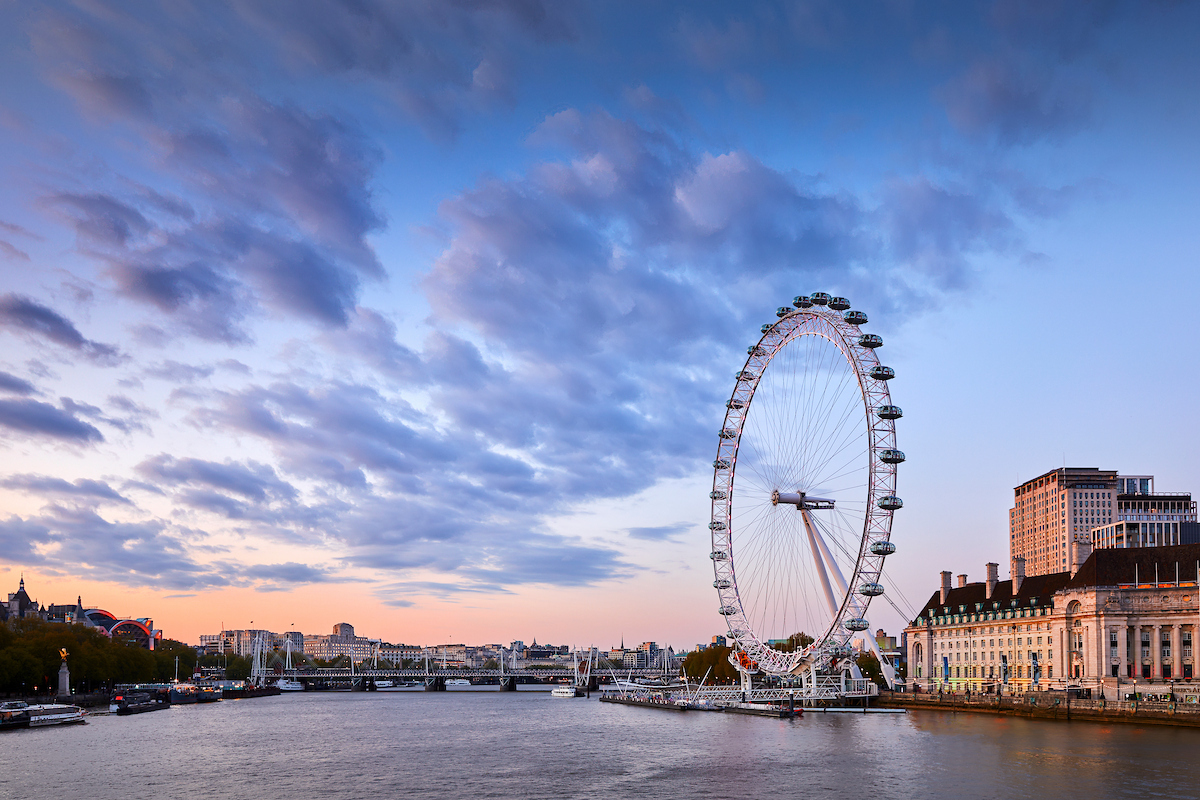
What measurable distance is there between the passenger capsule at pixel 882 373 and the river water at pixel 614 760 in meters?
30.9

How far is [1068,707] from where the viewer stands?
99.6 metres

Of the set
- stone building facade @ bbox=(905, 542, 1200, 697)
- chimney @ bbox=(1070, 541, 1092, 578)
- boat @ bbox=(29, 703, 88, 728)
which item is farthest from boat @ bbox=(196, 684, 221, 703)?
chimney @ bbox=(1070, 541, 1092, 578)

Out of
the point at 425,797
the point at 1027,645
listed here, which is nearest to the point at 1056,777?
the point at 425,797

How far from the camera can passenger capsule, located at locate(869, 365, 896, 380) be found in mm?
96375

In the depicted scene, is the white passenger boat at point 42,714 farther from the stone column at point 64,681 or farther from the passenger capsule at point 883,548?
the passenger capsule at point 883,548

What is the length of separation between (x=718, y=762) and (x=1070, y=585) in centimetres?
6455

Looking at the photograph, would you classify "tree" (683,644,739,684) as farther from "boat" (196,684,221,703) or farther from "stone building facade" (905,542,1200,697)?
"boat" (196,684,221,703)

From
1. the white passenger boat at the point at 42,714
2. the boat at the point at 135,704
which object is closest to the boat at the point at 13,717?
the white passenger boat at the point at 42,714

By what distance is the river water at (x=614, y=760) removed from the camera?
191 ft

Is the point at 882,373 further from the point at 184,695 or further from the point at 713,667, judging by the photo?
the point at 184,695

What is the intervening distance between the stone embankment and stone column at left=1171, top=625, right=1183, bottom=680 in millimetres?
8791

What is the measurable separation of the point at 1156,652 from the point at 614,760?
6438 centimetres

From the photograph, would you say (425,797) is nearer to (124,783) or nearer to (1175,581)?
(124,783)

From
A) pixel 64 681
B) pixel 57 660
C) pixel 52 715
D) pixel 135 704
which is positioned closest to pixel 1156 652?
pixel 52 715
